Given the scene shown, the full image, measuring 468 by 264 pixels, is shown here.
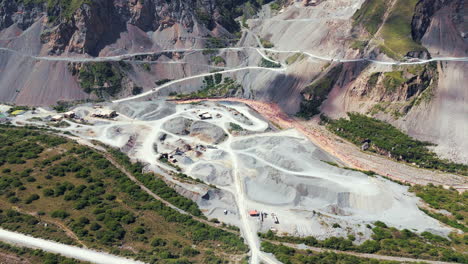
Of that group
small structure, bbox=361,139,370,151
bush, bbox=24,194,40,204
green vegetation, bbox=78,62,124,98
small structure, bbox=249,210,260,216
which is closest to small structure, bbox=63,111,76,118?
green vegetation, bbox=78,62,124,98

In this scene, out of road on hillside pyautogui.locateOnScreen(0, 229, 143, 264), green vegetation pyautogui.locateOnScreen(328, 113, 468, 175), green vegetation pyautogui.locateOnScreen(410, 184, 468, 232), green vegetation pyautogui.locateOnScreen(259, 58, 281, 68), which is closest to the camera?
road on hillside pyautogui.locateOnScreen(0, 229, 143, 264)

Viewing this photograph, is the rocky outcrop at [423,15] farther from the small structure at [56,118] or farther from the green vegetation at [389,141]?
the small structure at [56,118]

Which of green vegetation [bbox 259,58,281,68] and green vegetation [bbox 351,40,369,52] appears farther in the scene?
green vegetation [bbox 259,58,281,68]

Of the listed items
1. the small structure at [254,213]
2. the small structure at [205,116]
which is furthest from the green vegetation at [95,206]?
the small structure at [205,116]

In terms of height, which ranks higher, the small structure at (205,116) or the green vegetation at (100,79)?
the green vegetation at (100,79)

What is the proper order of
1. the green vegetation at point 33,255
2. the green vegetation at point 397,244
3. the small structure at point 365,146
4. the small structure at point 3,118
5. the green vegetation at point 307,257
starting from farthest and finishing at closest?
the small structure at point 3,118, the small structure at point 365,146, the green vegetation at point 397,244, the green vegetation at point 307,257, the green vegetation at point 33,255

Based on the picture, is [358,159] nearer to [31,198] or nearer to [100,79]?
[31,198]

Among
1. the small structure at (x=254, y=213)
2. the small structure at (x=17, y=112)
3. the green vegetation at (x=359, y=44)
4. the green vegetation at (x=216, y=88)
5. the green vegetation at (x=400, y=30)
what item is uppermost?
the green vegetation at (x=400, y=30)

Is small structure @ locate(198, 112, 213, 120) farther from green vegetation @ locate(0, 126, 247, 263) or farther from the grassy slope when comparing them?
the grassy slope
